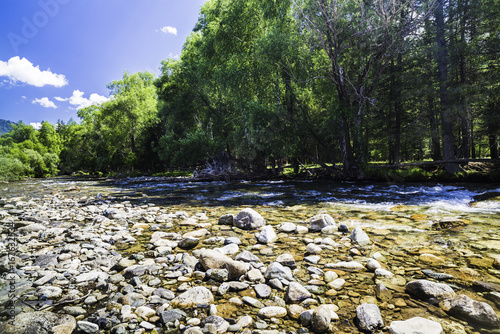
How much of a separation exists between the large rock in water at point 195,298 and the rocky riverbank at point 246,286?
0.01 m

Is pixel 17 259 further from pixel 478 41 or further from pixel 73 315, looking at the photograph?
pixel 478 41

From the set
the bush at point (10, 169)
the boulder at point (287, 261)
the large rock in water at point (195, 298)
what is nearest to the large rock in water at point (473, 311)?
the boulder at point (287, 261)

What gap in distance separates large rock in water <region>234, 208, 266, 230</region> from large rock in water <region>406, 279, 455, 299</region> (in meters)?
3.31

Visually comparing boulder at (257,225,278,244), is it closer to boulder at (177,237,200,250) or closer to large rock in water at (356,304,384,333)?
boulder at (177,237,200,250)

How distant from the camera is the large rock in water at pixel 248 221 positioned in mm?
5367

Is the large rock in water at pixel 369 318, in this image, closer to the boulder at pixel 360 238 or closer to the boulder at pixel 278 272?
the boulder at pixel 278 272

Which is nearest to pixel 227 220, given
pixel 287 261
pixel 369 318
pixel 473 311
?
pixel 287 261

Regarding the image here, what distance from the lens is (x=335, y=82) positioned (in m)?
14.7

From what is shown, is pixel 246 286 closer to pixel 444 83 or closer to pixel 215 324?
pixel 215 324

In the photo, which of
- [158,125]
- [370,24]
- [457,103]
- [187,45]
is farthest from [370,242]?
[158,125]

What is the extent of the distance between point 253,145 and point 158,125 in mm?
25139

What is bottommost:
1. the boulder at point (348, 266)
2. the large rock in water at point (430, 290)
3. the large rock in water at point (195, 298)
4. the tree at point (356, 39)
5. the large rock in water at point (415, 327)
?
the boulder at point (348, 266)

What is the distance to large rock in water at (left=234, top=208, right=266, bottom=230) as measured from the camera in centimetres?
537

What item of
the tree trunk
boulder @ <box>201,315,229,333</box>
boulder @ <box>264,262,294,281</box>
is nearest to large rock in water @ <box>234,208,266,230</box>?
boulder @ <box>264,262,294,281</box>
